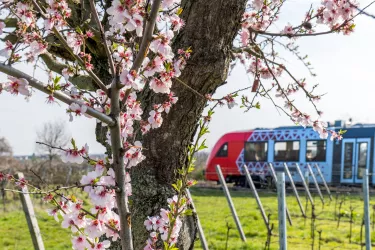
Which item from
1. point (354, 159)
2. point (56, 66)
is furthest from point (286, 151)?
point (56, 66)

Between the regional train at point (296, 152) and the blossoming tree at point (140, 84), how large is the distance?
14.3 meters

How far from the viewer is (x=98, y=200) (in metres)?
1.49

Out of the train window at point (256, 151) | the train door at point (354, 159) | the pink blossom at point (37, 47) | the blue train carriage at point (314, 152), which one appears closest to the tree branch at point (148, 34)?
the pink blossom at point (37, 47)

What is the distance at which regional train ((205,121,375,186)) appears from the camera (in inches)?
661

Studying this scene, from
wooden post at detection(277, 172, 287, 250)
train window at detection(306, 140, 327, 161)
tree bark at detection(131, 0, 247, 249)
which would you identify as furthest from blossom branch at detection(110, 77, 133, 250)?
train window at detection(306, 140, 327, 161)

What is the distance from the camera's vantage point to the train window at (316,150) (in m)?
17.5

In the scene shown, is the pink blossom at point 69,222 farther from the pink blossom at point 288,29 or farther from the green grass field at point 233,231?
the green grass field at point 233,231

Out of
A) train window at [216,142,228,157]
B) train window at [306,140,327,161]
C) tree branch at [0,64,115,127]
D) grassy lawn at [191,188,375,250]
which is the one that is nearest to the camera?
tree branch at [0,64,115,127]

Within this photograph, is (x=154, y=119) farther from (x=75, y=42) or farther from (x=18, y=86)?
(x=18, y=86)

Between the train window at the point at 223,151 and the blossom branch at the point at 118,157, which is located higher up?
the train window at the point at 223,151

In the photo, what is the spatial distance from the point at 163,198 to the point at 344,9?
1.64 metres

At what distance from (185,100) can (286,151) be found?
1643cm

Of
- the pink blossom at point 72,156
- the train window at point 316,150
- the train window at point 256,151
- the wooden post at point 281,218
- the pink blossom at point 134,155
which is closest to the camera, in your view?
the pink blossom at point 72,156

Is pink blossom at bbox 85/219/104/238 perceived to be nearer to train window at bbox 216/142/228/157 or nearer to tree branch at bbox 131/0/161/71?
tree branch at bbox 131/0/161/71
